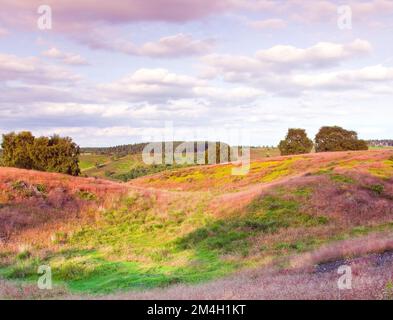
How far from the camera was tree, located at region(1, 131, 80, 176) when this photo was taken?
6150 cm

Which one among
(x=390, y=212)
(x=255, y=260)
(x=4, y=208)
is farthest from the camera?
(x=4, y=208)

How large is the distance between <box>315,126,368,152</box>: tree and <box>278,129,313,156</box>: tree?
2.94 meters

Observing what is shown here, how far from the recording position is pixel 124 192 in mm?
41625

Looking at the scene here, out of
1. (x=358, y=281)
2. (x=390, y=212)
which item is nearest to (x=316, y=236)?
(x=390, y=212)

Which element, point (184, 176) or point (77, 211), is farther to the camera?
point (184, 176)

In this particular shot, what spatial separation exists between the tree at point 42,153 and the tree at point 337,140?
218 feet

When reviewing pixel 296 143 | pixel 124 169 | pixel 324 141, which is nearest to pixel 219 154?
pixel 296 143

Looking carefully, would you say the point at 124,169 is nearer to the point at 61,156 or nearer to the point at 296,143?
the point at 296,143

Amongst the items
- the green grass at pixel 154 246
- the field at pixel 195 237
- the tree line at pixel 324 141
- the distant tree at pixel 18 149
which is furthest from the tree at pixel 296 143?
the green grass at pixel 154 246

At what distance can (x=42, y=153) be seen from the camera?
61656 mm
